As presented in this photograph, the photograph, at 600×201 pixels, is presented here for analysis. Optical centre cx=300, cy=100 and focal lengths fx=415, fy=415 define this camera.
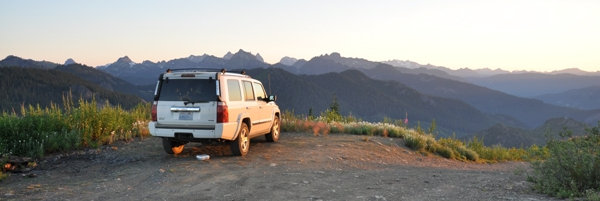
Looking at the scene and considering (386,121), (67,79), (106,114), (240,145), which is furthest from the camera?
(67,79)

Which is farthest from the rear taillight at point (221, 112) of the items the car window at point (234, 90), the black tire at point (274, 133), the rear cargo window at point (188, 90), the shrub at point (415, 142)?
the shrub at point (415, 142)

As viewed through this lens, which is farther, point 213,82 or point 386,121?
point 386,121

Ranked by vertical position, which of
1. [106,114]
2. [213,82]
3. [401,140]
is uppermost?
[213,82]

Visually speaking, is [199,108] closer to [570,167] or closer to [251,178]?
[251,178]

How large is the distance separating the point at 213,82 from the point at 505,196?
6250 mm

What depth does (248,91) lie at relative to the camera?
36.1ft

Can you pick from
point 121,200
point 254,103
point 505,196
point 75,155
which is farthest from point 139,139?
point 505,196

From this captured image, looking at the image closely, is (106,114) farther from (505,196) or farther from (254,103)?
(505,196)

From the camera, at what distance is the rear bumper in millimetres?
9164

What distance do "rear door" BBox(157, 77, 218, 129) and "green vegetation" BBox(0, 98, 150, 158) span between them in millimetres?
3145

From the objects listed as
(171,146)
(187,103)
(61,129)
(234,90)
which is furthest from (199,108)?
(61,129)

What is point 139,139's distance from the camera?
13.1 metres

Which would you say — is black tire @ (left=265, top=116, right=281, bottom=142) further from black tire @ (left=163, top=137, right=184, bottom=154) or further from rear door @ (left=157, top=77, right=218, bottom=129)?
rear door @ (left=157, top=77, right=218, bottom=129)

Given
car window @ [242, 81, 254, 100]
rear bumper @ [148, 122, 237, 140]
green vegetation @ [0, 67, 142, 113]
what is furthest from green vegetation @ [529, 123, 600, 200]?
green vegetation @ [0, 67, 142, 113]
